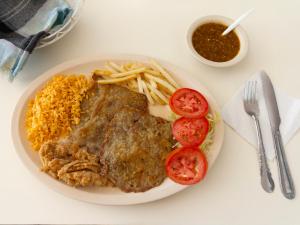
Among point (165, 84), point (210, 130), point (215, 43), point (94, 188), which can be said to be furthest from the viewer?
point (215, 43)

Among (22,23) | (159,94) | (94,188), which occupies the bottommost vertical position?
(94,188)

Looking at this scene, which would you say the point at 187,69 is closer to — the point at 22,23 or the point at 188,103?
the point at 188,103

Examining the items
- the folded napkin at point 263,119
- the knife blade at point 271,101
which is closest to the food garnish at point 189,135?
the folded napkin at point 263,119

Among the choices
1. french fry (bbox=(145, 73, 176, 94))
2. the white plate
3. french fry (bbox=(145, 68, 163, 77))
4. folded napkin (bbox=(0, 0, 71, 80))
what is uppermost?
folded napkin (bbox=(0, 0, 71, 80))

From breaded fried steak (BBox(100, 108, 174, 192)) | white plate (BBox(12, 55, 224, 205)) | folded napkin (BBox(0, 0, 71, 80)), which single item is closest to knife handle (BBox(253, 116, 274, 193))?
white plate (BBox(12, 55, 224, 205))

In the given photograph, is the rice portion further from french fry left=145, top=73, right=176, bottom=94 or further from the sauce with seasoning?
the sauce with seasoning

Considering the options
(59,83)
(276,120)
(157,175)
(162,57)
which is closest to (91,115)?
(59,83)

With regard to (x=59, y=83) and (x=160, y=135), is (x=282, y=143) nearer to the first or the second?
(x=160, y=135)

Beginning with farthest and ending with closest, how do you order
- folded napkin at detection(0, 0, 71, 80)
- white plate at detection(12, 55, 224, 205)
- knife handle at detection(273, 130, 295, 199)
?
folded napkin at detection(0, 0, 71, 80) → knife handle at detection(273, 130, 295, 199) → white plate at detection(12, 55, 224, 205)

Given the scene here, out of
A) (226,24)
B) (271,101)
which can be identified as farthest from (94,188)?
(226,24)
